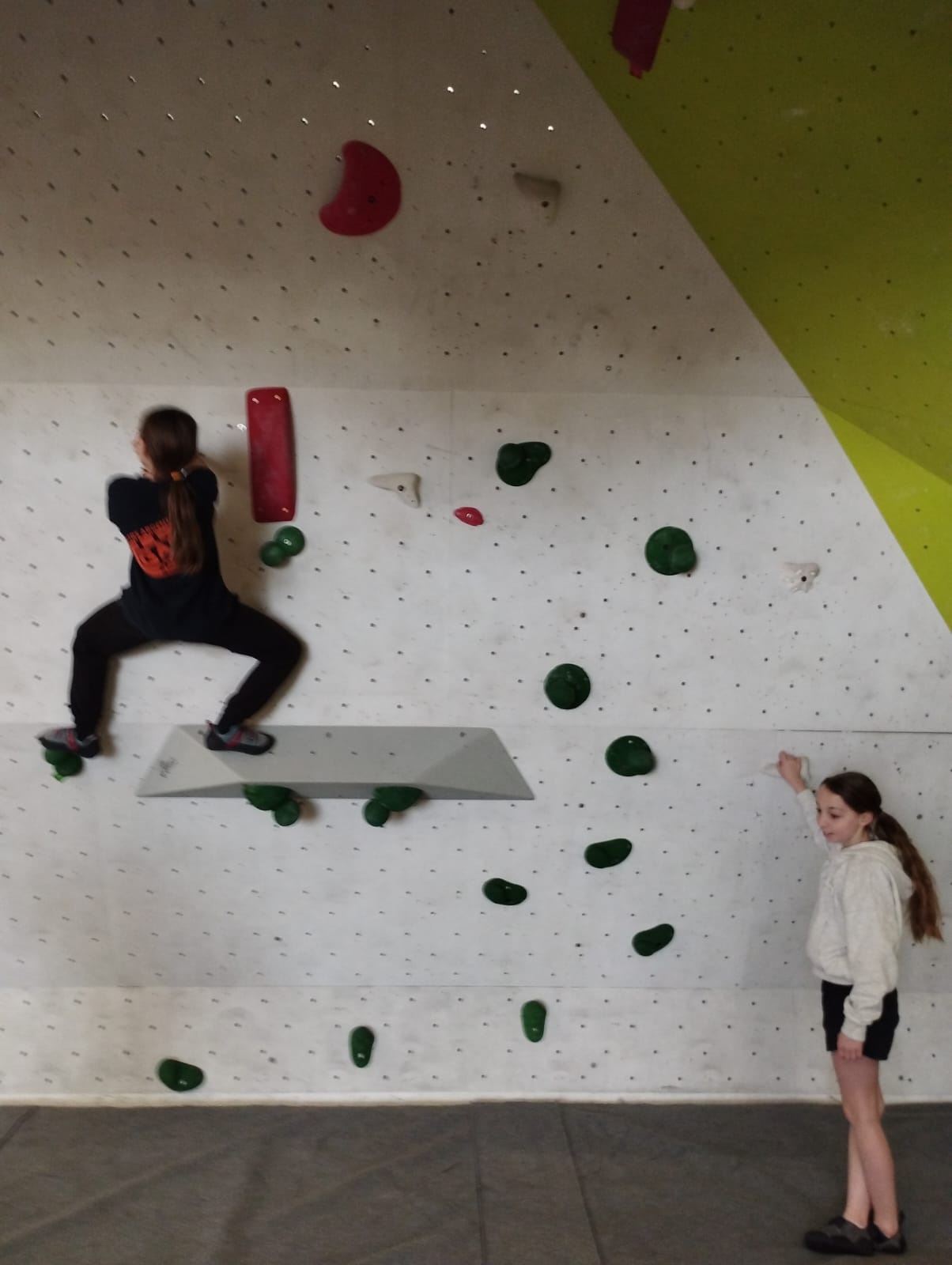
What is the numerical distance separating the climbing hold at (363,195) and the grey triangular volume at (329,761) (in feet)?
3.44

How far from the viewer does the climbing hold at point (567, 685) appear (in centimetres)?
191

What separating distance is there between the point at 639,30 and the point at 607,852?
170 cm

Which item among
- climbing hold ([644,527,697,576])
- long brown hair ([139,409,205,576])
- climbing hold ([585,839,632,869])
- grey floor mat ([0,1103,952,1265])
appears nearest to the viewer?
long brown hair ([139,409,205,576])

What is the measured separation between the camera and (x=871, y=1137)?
1778 millimetres

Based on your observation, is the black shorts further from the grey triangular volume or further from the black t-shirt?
the black t-shirt

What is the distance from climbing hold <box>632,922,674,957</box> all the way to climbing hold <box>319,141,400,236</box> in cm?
167

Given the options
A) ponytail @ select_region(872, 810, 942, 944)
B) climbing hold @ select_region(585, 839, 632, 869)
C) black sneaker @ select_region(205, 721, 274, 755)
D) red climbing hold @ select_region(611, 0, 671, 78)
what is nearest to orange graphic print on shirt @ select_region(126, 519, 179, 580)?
black sneaker @ select_region(205, 721, 274, 755)

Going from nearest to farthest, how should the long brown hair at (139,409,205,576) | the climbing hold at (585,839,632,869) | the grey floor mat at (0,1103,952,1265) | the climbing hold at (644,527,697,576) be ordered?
1. the long brown hair at (139,409,205,576)
2. the grey floor mat at (0,1103,952,1265)
3. the climbing hold at (644,527,697,576)
4. the climbing hold at (585,839,632,869)

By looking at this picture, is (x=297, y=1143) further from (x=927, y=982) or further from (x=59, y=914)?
(x=927, y=982)

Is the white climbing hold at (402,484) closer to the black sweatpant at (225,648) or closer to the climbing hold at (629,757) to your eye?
the black sweatpant at (225,648)

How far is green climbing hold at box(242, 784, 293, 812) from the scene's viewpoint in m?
1.89

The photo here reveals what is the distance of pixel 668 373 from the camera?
1.84 metres

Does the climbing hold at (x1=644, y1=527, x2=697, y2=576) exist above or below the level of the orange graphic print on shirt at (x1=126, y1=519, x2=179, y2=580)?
above

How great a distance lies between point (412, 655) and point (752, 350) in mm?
979
